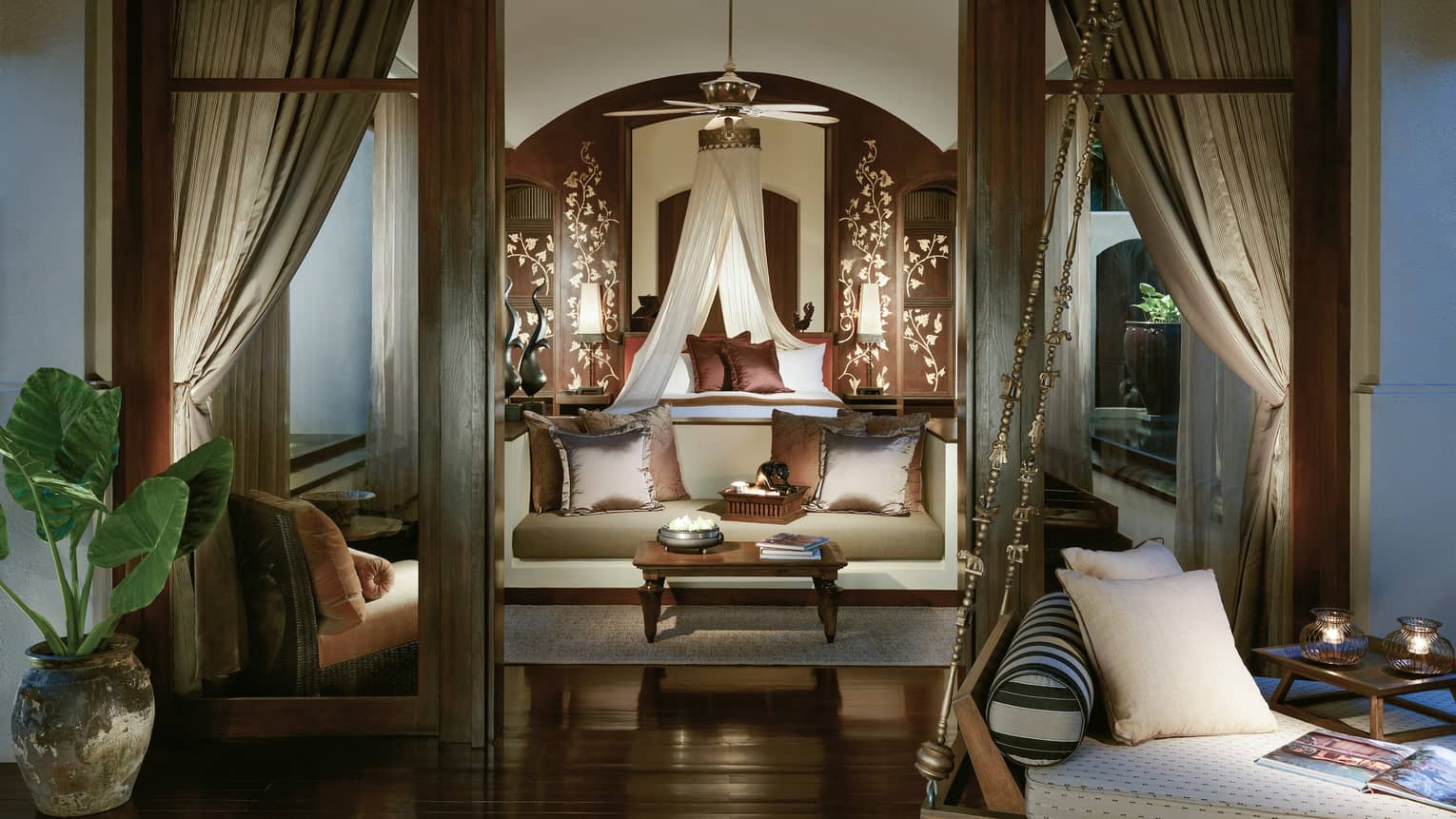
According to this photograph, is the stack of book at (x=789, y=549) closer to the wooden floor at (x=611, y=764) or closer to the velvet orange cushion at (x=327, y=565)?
the wooden floor at (x=611, y=764)

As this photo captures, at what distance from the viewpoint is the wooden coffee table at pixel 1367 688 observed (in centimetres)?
272

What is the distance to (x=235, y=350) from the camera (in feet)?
12.2

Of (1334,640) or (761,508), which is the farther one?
(761,508)

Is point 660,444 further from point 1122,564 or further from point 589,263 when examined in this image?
point 589,263

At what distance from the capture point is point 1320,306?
12.0 ft

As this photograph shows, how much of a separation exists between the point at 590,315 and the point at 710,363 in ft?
4.12

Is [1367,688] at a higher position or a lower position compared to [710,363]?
lower

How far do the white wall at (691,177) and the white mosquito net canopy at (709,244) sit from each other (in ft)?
5.20

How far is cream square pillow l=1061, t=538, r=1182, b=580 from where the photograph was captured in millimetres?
2965

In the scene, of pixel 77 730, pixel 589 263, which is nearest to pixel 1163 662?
pixel 77 730

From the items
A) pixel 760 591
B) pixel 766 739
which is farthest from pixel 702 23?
pixel 766 739

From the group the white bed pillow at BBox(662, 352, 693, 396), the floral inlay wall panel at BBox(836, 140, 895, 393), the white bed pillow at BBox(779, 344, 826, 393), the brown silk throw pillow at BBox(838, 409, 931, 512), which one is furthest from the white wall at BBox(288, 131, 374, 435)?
the floral inlay wall panel at BBox(836, 140, 895, 393)

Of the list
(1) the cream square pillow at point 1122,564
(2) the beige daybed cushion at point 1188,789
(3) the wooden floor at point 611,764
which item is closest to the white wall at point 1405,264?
(1) the cream square pillow at point 1122,564

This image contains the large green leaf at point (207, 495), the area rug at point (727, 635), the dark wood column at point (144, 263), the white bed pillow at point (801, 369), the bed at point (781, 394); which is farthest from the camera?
the white bed pillow at point (801, 369)
